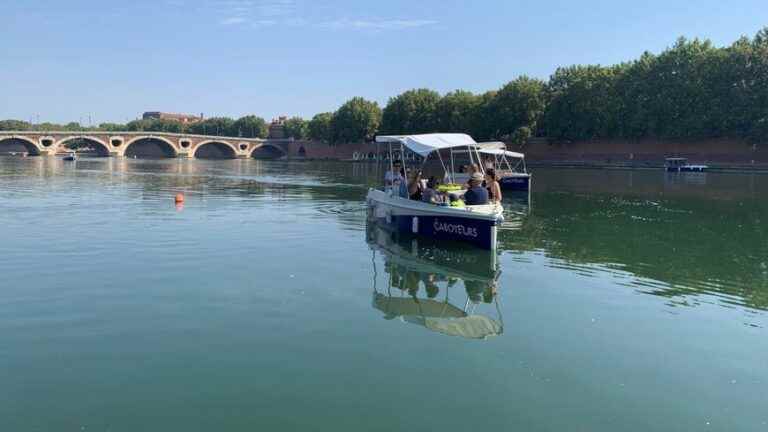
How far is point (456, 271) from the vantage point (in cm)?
1498

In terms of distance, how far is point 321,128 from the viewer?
153500mm

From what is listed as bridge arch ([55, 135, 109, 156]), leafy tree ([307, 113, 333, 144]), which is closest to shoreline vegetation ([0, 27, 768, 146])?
leafy tree ([307, 113, 333, 144])

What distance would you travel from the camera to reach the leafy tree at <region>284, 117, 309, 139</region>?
17525cm

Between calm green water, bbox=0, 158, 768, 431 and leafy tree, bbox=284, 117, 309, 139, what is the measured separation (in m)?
157

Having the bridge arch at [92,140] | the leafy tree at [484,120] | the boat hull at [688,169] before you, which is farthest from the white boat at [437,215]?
the bridge arch at [92,140]

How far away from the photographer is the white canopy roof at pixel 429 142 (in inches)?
794

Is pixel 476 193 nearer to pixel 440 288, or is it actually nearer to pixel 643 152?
pixel 440 288

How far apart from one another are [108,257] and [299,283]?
19.1 ft

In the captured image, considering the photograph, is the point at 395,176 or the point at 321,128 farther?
the point at 321,128

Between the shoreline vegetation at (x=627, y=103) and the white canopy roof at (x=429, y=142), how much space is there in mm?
69044

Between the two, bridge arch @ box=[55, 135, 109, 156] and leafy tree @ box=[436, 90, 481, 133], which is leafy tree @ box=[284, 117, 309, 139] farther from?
leafy tree @ box=[436, 90, 481, 133]

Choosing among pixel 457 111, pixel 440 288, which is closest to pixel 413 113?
pixel 457 111

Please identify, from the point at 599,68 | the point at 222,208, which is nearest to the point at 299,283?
the point at 222,208

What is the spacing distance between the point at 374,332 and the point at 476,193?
27.9ft
